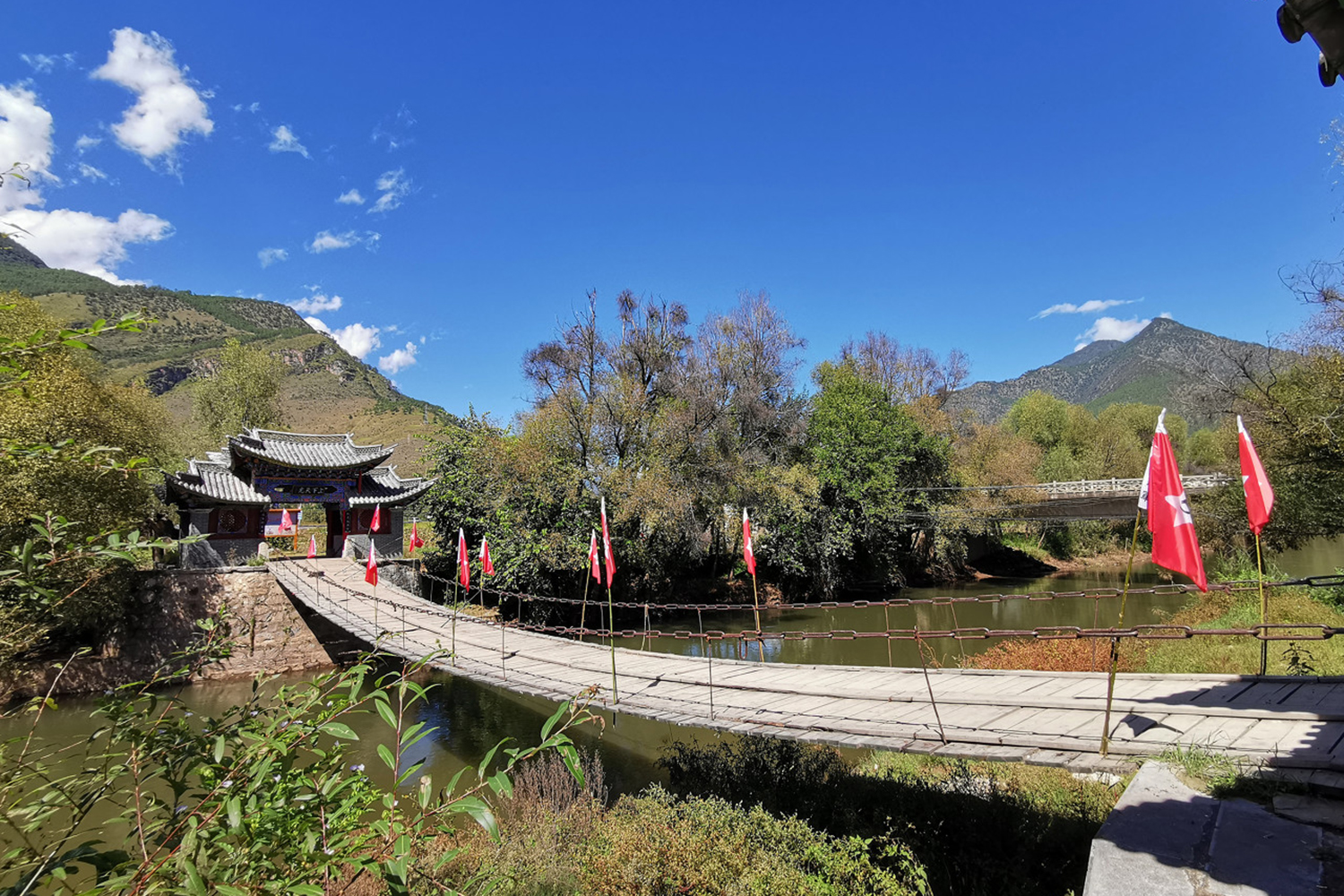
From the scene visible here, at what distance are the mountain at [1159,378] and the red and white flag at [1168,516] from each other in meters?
16.1

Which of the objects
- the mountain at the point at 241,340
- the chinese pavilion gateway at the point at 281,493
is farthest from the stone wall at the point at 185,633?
the mountain at the point at 241,340

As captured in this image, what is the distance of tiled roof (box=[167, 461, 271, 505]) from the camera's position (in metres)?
19.9

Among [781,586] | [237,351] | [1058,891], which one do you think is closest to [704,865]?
[1058,891]

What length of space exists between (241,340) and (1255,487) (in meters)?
80.4

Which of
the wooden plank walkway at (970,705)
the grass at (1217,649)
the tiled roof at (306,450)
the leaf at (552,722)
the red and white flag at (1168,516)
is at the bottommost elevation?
the grass at (1217,649)

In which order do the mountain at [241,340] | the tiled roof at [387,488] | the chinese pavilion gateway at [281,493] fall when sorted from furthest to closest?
the mountain at [241,340] < the tiled roof at [387,488] < the chinese pavilion gateway at [281,493]

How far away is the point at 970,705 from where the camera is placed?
5.76m

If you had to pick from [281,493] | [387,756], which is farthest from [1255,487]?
[281,493]

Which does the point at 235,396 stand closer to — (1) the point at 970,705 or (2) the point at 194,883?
(1) the point at 970,705

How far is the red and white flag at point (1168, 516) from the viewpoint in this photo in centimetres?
407

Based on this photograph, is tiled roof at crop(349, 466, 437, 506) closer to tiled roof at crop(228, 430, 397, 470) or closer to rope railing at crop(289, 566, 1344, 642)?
tiled roof at crop(228, 430, 397, 470)

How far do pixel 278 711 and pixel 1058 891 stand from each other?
19.8 feet

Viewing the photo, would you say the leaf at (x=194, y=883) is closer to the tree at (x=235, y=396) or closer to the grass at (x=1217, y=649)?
the grass at (x=1217, y=649)

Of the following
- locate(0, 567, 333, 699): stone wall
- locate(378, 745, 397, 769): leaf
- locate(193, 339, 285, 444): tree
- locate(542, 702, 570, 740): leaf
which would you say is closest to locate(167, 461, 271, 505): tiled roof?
locate(0, 567, 333, 699): stone wall
